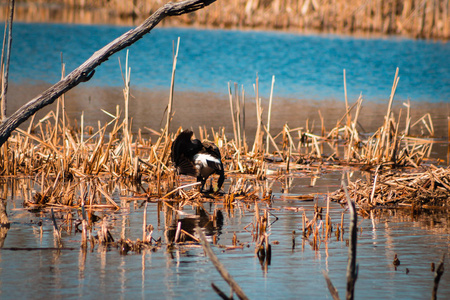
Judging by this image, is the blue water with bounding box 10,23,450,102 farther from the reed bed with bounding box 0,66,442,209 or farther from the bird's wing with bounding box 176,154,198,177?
the bird's wing with bounding box 176,154,198,177

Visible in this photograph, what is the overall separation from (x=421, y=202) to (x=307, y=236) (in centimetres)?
213

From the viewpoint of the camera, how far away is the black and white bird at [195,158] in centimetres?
762

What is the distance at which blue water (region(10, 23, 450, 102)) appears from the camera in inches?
841

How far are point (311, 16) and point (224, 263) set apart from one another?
30.1m

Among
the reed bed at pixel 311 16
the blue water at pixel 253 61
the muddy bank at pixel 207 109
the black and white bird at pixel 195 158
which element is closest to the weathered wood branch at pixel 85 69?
the black and white bird at pixel 195 158

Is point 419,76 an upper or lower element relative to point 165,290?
upper

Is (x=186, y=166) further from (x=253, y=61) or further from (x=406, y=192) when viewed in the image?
(x=253, y=61)

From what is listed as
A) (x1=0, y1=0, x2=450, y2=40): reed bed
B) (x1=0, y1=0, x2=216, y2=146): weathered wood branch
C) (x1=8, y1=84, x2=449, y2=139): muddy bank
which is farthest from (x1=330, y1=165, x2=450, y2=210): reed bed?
(x1=0, y1=0, x2=450, y2=40): reed bed

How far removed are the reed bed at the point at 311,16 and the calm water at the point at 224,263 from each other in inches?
1004

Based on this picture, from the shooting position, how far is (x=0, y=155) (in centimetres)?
853

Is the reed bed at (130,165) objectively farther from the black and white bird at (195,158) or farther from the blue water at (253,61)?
the blue water at (253,61)

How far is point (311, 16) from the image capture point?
34.0m

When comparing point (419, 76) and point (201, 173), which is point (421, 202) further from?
point (419, 76)

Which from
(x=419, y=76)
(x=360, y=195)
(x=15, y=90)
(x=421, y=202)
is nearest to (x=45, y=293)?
(x=360, y=195)
